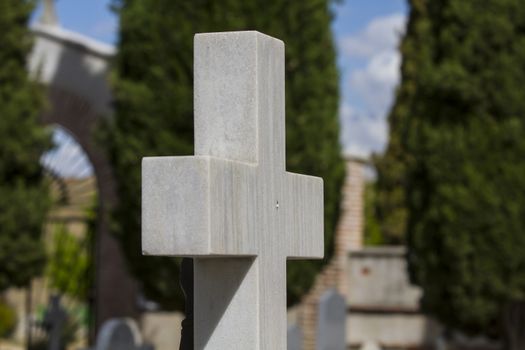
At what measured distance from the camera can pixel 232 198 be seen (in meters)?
2.76

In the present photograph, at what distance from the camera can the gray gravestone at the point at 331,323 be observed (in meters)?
8.35

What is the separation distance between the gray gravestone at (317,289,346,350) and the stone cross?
5.28 meters

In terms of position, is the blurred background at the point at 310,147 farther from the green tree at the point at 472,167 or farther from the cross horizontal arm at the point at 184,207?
the cross horizontal arm at the point at 184,207

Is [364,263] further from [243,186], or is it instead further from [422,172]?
[243,186]

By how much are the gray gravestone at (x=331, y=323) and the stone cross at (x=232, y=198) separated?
5279 mm

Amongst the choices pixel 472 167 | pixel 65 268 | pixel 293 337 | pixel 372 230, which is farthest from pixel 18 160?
pixel 65 268

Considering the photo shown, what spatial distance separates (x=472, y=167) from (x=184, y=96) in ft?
8.25

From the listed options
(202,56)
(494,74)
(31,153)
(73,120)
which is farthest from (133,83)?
(202,56)

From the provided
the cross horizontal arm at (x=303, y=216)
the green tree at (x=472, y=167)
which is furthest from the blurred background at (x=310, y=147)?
the cross horizontal arm at (x=303, y=216)

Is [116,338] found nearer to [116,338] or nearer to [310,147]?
[116,338]

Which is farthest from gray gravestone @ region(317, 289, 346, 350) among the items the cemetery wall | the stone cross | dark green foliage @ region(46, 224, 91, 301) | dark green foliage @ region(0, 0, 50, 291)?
dark green foliage @ region(46, 224, 91, 301)

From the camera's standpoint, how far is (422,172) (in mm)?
10133

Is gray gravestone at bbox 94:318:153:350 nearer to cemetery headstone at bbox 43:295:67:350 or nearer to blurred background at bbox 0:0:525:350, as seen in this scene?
blurred background at bbox 0:0:525:350

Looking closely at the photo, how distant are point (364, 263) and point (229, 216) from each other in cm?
1090
